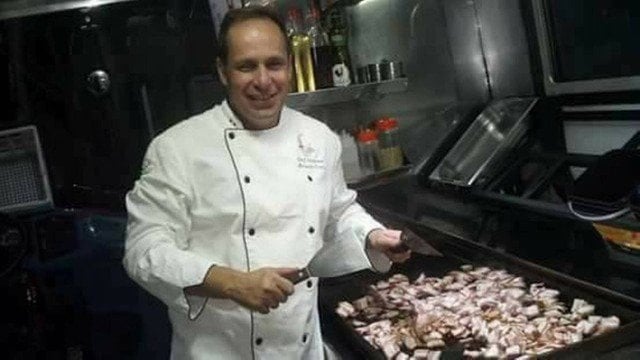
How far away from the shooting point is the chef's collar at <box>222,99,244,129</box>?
1.79 meters

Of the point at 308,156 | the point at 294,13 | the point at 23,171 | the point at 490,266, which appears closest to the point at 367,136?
the point at 294,13

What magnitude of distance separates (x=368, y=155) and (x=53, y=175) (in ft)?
6.63

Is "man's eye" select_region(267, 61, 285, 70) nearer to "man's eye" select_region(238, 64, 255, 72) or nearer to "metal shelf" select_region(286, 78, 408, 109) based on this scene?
"man's eye" select_region(238, 64, 255, 72)

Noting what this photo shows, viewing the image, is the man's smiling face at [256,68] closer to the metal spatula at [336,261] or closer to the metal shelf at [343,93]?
the metal spatula at [336,261]

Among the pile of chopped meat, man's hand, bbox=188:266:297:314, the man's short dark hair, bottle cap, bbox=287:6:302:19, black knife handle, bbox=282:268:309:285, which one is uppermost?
bottle cap, bbox=287:6:302:19

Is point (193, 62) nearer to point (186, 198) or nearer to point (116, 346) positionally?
point (116, 346)

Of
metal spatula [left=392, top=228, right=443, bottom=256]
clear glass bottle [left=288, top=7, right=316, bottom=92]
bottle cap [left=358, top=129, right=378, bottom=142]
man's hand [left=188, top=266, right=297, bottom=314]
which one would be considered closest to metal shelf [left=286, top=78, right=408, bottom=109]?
clear glass bottle [left=288, top=7, right=316, bottom=92]

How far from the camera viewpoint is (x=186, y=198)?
163 centimetres

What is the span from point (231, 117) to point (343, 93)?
1.52 metres

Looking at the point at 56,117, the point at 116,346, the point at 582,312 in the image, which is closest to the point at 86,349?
the point at 116,346

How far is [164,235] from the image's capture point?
1.57 m

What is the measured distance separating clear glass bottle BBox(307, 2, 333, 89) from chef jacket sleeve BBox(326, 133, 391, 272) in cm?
141

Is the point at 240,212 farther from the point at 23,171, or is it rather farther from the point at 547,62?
the point at 23,171

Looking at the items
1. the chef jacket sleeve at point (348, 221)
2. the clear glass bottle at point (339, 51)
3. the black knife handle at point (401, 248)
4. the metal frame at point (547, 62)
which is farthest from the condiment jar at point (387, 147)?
the black knife handle at point (401, 248)
